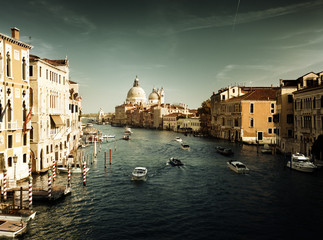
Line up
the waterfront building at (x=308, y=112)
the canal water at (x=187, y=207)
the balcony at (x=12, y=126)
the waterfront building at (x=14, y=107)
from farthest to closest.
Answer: the waterfront building at (x=308, y=112) < the balcony at (x=12, y=126) < the waterfront building at (x=14, y=107) < the canal water at (x=187, y=207)

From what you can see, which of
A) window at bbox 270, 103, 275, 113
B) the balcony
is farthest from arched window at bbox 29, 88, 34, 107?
window at bbox 270, 103, 275, 113

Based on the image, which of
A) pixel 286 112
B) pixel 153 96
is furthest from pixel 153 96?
pixel 286 112

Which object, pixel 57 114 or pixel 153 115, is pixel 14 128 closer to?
pixel 57 114

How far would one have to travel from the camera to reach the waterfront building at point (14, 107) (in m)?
19.6

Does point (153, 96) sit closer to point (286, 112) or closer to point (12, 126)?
point (286, 112)

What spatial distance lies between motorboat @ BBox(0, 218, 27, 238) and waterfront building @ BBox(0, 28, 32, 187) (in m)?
6.19

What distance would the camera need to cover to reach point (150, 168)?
103ft

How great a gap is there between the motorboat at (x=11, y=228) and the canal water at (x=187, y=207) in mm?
528

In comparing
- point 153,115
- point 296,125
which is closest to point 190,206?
point 296,125

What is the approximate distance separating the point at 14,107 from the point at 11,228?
10.5 metres

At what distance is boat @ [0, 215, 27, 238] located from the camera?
516 inches

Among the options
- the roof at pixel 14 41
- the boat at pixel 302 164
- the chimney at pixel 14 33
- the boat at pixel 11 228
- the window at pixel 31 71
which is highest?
the chimney at pixel 14 33

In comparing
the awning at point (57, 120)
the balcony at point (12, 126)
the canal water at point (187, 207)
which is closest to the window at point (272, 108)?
the canal water at point (187, 207)

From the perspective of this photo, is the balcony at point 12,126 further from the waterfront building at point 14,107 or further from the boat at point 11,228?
the boat at point 11,228
